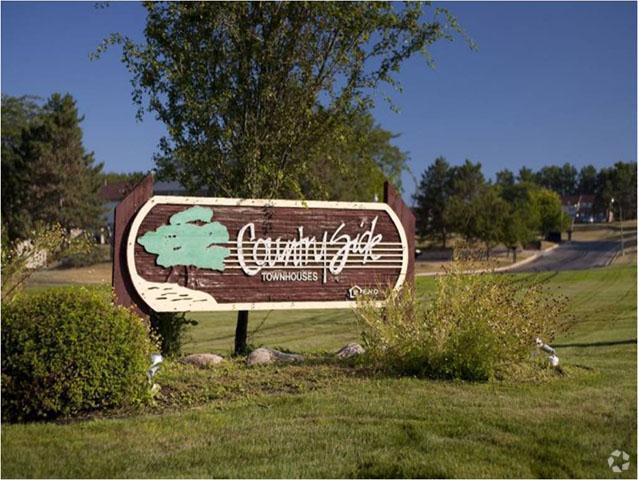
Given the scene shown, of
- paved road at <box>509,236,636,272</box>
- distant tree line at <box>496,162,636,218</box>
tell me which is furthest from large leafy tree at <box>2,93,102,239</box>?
distant tree line at <box>496,162,636,218</box>

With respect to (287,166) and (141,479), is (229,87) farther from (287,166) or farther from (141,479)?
(141,479)

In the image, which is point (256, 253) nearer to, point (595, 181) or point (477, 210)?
point (477, 210)

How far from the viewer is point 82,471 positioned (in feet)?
16.7

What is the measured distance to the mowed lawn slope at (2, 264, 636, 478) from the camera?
516 cm

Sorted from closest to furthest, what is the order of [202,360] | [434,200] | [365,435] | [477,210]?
[365,435], [202,360], [477,210], [434,200]

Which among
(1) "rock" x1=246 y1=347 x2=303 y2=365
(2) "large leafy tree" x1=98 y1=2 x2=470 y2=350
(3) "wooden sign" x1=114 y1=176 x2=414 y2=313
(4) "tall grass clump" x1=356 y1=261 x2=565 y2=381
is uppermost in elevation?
(2) "large leafy tree" x1=98 y1=2 x2=470 y2=350

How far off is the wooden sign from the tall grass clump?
146 centimetres

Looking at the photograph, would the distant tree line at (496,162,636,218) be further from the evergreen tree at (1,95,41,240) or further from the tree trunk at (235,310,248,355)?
the tree trunk at (235,310,248,355)

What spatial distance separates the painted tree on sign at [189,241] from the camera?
32.0 feet

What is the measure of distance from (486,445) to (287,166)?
6.66m

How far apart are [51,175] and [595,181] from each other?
124851 mm

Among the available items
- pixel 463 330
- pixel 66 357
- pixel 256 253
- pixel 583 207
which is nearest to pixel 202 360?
pixel 256 253

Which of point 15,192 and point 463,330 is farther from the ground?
point 15,192

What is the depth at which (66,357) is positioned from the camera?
6.42 meters
